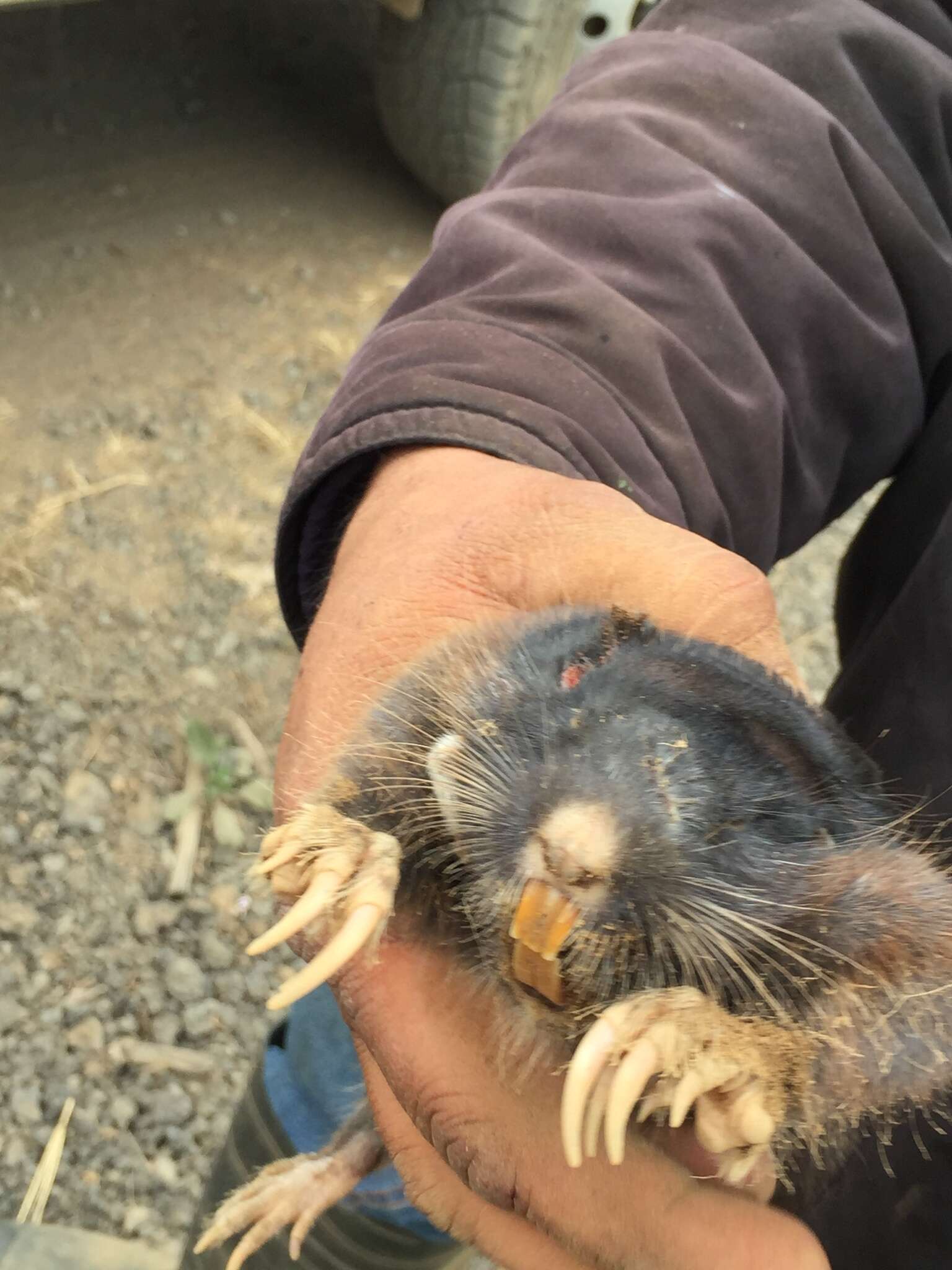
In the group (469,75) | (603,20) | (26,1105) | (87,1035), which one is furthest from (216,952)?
(603,20)

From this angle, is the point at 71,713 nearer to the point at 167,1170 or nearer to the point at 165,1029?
the point at 165,1029

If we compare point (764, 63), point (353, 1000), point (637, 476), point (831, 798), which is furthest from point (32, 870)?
point (764, 63)

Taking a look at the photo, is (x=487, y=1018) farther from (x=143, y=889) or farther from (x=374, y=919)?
(x=143, y=889)

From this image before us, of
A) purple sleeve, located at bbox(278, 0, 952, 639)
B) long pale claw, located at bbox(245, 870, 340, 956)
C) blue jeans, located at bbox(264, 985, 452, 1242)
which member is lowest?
blue jeans, located at bbox(264, 985, 452, 1242)

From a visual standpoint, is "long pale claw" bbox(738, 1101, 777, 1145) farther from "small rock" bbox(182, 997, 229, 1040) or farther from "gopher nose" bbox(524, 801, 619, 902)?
"small rock" bbox(182, 997, 229, 1040)

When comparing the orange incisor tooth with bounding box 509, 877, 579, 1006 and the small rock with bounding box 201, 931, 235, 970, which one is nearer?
the orange incisor tooth with bounding box 509, 877, 579, 1006

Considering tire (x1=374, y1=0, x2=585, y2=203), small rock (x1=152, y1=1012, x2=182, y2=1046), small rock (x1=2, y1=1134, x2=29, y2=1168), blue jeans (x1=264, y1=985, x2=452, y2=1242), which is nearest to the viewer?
blue jeans (x1=264, y1=985, x2=452, y2=1242)

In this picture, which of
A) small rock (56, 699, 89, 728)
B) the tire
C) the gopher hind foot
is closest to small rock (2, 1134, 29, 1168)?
the gopher hind foot

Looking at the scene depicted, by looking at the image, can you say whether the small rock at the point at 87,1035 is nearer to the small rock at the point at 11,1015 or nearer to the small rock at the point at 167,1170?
the small rock at the point at 11,1015
